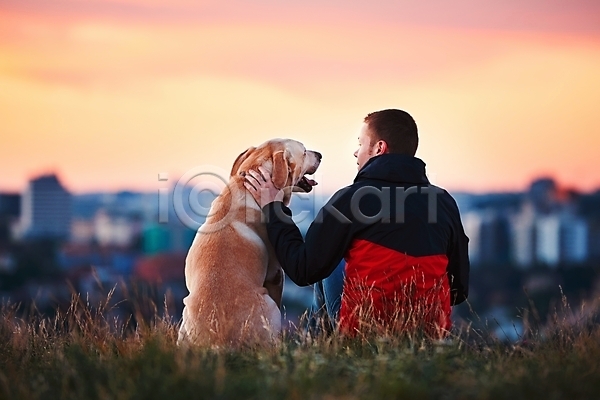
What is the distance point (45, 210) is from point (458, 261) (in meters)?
81.0

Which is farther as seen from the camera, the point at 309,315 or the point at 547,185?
the point at 547,185

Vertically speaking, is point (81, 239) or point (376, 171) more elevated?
point (376, 171)

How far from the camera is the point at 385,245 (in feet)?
16.4

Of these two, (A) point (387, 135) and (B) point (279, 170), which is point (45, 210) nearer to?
(B) point (279, 170)

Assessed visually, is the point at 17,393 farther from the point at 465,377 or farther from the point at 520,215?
the point at 520,215

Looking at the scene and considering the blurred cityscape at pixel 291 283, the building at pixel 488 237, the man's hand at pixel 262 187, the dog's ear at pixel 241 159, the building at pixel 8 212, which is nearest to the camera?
the man's hand at pixel 262 187

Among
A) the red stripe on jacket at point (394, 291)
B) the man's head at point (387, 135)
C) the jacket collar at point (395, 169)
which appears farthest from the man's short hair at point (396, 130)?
the red stripe on jacket at point (394, 291)

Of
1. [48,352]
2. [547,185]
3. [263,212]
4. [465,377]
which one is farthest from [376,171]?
[547,185]

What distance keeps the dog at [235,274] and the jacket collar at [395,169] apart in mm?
888

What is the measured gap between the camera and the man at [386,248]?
4.97 meters

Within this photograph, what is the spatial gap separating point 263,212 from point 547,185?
7842 centimetres

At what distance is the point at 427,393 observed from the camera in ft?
11.8

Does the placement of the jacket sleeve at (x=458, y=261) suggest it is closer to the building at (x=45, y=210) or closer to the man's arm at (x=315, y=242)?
the man's arm at (x=315, y=242)

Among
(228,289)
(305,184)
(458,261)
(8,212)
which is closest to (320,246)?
(228,289)
